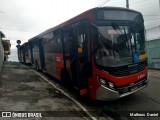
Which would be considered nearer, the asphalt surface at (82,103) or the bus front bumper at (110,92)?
the bus front bumper at (110,92)

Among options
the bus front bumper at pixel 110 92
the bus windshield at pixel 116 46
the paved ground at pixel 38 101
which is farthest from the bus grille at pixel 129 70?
the paved ground at pixel 38 101

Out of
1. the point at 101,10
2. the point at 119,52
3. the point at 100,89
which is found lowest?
the point at 100,89

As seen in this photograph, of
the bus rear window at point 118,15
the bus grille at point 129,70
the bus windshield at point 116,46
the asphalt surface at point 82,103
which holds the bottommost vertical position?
the asphalt surface at point 82,103

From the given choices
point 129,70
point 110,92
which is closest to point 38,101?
point 110,92

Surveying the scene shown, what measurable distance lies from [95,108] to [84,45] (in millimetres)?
2316

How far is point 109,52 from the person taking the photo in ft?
23.1

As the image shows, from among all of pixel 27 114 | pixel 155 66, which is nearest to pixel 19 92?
pixel 27 114

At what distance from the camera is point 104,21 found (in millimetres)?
7184

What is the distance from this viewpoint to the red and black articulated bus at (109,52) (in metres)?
7.02

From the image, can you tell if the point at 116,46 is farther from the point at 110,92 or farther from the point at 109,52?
the point at 110,92

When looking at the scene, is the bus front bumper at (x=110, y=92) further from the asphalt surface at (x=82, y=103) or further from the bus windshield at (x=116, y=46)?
the bus windshield at (x=116, y=46)

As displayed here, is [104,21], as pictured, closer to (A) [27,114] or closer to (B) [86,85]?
(B) [86,85]

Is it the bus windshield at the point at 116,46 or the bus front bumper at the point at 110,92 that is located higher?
the bus windshield at the point at 116,46

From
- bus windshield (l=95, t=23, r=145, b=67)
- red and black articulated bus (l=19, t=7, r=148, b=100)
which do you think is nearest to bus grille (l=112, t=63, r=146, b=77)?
red and black articulated bus (l=19, t=7, r=148, b=100)
